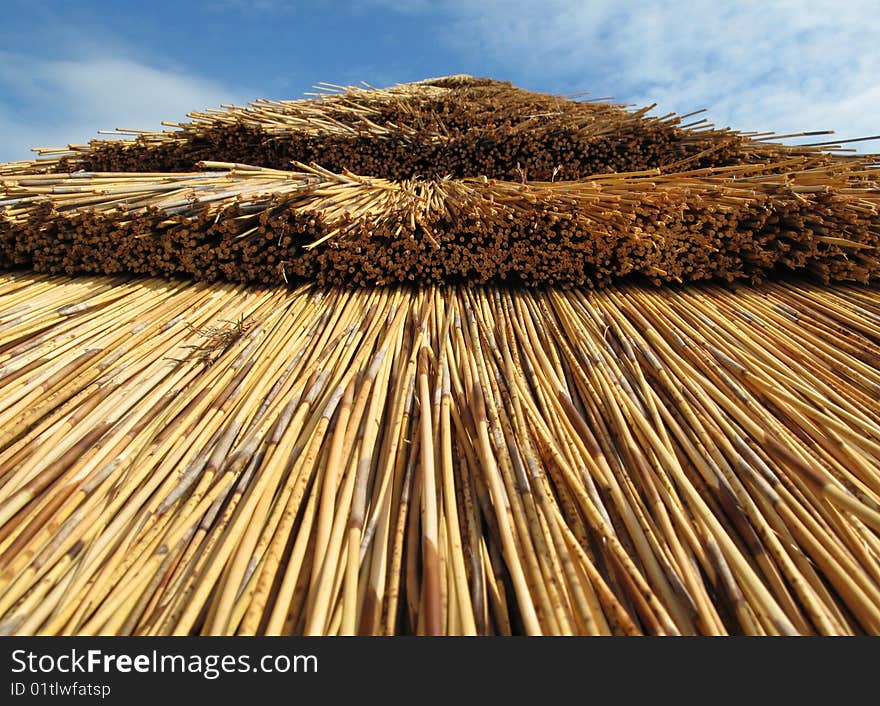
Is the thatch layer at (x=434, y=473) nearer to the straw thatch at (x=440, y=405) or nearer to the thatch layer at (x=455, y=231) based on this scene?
the straw thatch at (x=440, y=405)

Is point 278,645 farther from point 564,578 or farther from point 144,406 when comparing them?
point 144,406

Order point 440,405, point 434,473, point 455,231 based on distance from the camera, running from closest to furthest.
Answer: point 434,473, point 440,405, point 455,231

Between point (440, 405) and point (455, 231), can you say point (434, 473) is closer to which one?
point (440, 405)

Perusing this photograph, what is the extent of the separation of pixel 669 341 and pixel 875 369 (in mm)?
536

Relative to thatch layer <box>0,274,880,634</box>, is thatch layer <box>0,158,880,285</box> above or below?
above

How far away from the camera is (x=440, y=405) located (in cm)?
106

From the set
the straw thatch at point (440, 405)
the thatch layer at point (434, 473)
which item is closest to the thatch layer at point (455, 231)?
the straw thatch at point (440, 405)

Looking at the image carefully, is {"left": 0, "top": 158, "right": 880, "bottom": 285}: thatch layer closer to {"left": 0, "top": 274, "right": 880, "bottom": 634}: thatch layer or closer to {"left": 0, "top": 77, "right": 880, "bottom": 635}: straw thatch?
{"left": 0, "top": 77, "right": 880, "bottom": 635}: straw thatch

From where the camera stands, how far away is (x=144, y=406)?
3.55ft

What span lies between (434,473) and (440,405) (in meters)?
0.21

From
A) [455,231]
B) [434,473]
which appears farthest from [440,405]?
[455,231]

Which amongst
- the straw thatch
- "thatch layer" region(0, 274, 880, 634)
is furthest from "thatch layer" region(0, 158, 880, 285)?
"thatch layer" region(0, 274, 880, 634)

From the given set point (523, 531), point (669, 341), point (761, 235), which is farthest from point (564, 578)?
point (761, 235)

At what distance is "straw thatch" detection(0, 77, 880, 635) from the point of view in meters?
0.71
